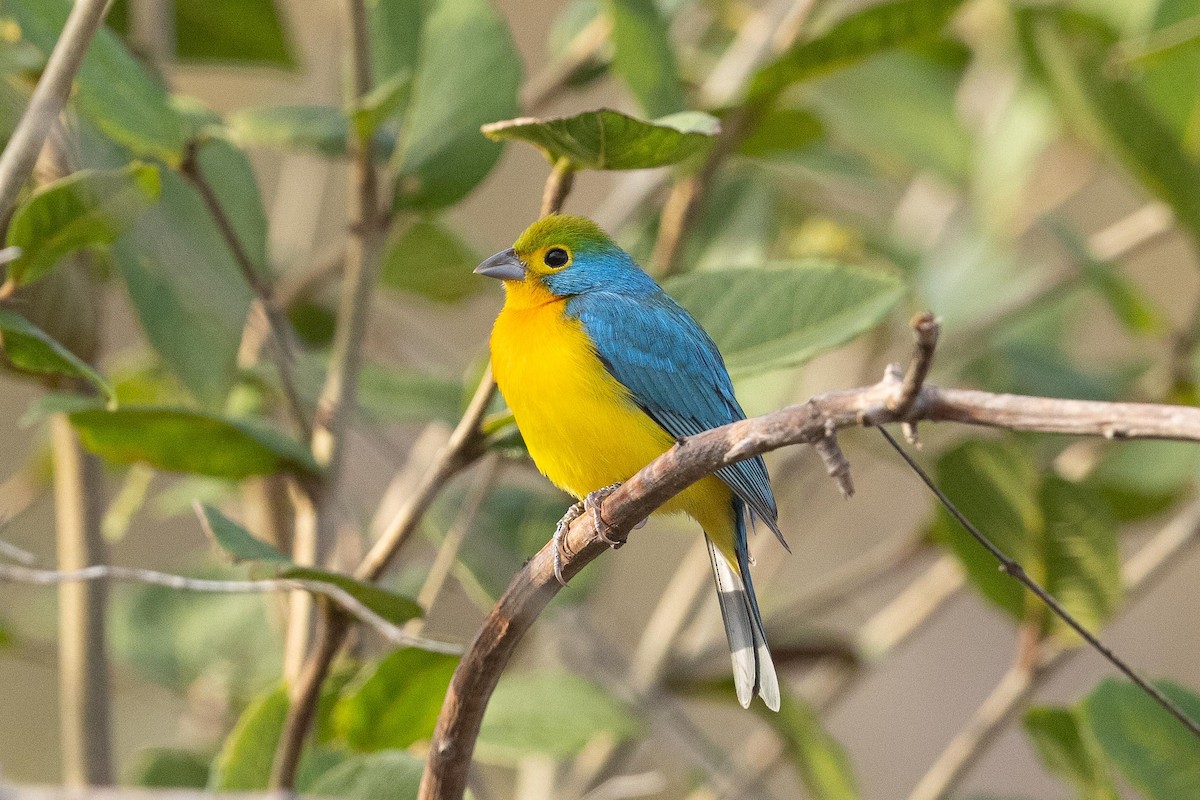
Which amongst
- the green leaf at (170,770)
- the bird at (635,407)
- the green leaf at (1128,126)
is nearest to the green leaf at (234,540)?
the bird at (635,407)

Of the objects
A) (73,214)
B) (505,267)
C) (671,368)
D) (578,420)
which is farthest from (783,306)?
(73,214)

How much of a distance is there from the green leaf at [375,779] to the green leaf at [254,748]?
20 centimetres

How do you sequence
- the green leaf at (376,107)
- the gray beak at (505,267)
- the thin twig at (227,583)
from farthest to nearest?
the gray beak at (505,267)
the green leaf at (376,107)
the thin twig at (227,583)

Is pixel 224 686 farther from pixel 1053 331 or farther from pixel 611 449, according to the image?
pixel 1053 331

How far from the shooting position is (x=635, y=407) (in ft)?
7.11

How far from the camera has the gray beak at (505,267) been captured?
2469 millimetres

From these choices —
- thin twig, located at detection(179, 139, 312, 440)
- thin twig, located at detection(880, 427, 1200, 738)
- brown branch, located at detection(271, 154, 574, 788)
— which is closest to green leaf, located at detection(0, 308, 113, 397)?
thin twig, located at detection(179, 139, 312, 440)

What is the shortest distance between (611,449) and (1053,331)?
1783 mm

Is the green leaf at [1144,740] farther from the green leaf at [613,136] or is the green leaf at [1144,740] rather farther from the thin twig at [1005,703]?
the green leaf at [613,136]

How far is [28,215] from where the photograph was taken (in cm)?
174

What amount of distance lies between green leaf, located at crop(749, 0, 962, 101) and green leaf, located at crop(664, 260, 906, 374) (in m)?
0.45

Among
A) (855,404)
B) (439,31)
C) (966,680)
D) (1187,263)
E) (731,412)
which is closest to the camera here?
(855,404)

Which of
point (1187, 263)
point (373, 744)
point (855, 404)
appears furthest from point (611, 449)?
point (1187, 263)

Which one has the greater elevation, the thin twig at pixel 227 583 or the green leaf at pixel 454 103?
the green leaf at pixel 454 103
